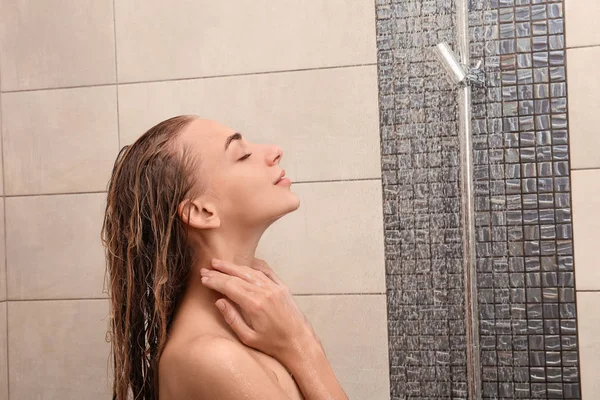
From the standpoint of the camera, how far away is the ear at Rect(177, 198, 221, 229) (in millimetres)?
1176

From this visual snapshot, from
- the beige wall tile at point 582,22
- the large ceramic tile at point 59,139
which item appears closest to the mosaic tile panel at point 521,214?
the beige wall tile at point 582,22

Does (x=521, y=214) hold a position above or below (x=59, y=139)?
below

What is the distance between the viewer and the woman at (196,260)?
46.4 inches

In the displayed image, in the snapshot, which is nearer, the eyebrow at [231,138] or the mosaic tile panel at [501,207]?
the eyebrow at [231,138]

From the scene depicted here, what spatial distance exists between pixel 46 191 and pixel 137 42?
1.50 ft

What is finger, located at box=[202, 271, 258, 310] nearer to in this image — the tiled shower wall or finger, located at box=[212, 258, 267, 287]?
finger, located at box=[212, 258, 267, 287]

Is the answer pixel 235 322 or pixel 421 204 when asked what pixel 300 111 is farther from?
pixel 235 322

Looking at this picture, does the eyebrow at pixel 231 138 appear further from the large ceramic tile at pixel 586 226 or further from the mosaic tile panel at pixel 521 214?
the large ceramic tile at pixel 586 226

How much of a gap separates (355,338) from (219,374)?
0.77 m

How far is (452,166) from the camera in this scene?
1539mm

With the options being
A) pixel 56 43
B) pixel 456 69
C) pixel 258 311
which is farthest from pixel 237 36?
pixel 258 311

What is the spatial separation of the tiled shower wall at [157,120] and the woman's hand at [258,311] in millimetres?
581

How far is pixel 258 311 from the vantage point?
3.84 feet

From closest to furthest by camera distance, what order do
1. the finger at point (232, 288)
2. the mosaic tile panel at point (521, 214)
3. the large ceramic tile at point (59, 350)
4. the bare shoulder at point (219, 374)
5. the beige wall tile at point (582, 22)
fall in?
1. the bare shoulder at point (219, 374)
2. the finger at point (232, 288)
3. the mosaic tile panel at point (521, 214)
4. the beige wall tile at point (582, 22)
5. the large ceramic tile at point (59, 350)
